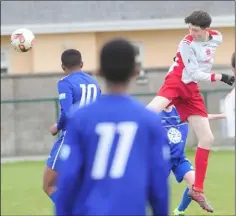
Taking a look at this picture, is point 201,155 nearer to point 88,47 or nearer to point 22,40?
point 22,40

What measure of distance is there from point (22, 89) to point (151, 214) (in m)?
19.3

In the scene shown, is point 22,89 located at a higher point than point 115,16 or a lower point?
lower

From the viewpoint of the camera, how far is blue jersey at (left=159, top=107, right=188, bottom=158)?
10.1 metres

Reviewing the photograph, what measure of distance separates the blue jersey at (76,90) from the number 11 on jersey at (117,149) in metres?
3.78

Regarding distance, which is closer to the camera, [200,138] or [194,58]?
[194,58]

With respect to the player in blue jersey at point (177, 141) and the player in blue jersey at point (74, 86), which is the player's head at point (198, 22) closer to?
the player in blue jersey at point (177, 141)

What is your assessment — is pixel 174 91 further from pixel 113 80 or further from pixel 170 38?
pixel 170 38

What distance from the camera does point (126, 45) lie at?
539 cm

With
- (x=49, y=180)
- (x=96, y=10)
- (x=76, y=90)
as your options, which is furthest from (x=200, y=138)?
(x=96, y=10)

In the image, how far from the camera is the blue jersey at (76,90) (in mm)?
9180

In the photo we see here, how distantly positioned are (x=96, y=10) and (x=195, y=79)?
65.8ft

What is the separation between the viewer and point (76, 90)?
9.27 m

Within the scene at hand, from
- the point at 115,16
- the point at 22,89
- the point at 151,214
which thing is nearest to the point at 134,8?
the point at 115,16

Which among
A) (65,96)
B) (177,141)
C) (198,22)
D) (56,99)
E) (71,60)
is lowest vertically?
(56,99)
